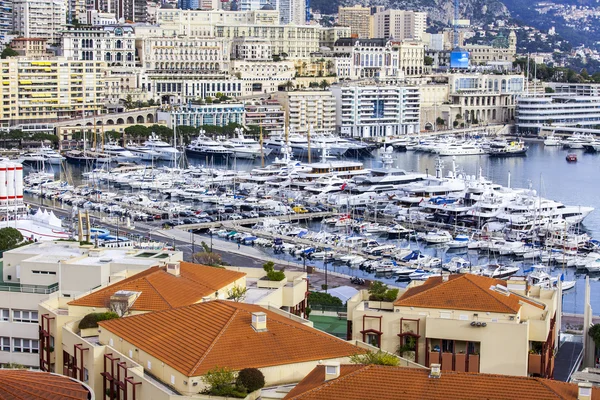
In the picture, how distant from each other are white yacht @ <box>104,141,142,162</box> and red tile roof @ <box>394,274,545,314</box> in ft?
168

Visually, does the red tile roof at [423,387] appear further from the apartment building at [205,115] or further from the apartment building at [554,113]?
the apartment building at [554,113]

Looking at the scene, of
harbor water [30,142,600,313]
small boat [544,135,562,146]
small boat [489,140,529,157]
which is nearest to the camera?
harbor water [30,142,600,313]

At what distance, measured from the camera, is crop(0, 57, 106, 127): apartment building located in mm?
75812

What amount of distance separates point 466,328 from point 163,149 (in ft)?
180

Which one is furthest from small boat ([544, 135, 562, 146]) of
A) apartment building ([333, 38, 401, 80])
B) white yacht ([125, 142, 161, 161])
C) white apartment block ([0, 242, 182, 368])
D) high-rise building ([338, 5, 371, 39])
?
white apartment block ([0, 242, 182, 368])

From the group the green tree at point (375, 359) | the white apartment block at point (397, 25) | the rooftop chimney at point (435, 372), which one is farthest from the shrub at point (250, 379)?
the white apartment block at point (397, 25)

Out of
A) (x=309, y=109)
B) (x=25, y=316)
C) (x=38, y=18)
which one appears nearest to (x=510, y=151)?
(x=309, y=109)

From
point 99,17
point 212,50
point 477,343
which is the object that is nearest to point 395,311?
point 477,343

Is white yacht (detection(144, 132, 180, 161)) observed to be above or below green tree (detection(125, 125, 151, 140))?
below

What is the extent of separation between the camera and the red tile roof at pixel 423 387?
1188 centimetres

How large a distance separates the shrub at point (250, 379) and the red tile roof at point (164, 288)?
2.95 m

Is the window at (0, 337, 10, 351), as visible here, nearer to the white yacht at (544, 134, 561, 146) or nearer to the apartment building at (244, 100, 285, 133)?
the apartment building at (244, 100, 285, 133)

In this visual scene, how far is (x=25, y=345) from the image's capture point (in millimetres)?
17281

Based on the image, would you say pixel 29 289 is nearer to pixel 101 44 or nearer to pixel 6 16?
pixel 101 44
